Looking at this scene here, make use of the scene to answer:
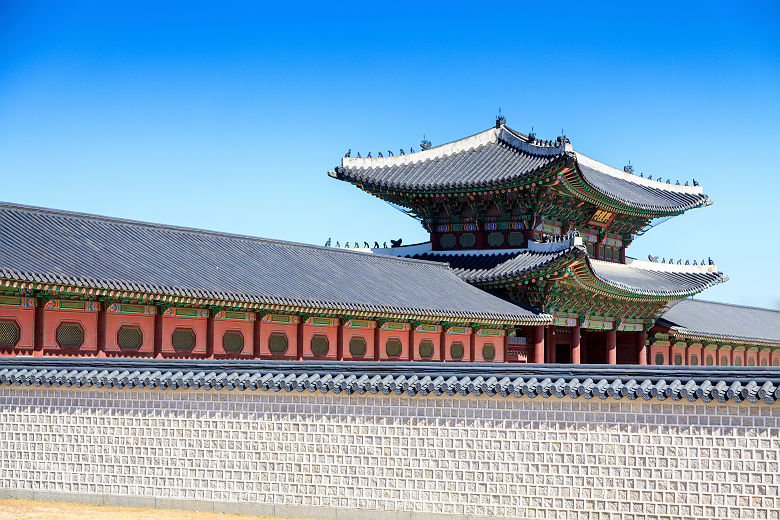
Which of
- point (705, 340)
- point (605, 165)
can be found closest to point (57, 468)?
point (605, 165)

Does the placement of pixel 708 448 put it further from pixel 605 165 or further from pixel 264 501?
pixel 605 165

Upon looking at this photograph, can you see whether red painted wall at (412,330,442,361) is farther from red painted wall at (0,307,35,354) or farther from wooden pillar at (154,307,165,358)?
red painted wall at (0,307,35,354)

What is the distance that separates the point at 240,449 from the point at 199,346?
8646 millimetres

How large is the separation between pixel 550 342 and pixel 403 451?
78.5 ft

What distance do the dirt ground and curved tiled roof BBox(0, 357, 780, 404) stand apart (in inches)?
77.1

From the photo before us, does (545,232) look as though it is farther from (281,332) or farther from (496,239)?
(281,332)

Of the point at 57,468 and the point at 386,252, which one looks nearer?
the point at 57,468

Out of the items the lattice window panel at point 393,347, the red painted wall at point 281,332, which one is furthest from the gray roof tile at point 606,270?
the red painted wall at point 281,332

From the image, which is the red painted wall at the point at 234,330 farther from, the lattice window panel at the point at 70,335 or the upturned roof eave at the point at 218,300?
the lattice window panel at the point at 70,335

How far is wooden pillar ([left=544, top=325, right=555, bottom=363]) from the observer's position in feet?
128

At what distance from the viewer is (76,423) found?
707 inches

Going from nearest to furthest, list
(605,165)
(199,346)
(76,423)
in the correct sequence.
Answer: (76,423), (199,346), (605,165)

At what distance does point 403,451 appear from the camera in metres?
16.0

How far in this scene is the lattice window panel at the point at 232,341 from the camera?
2591cm
